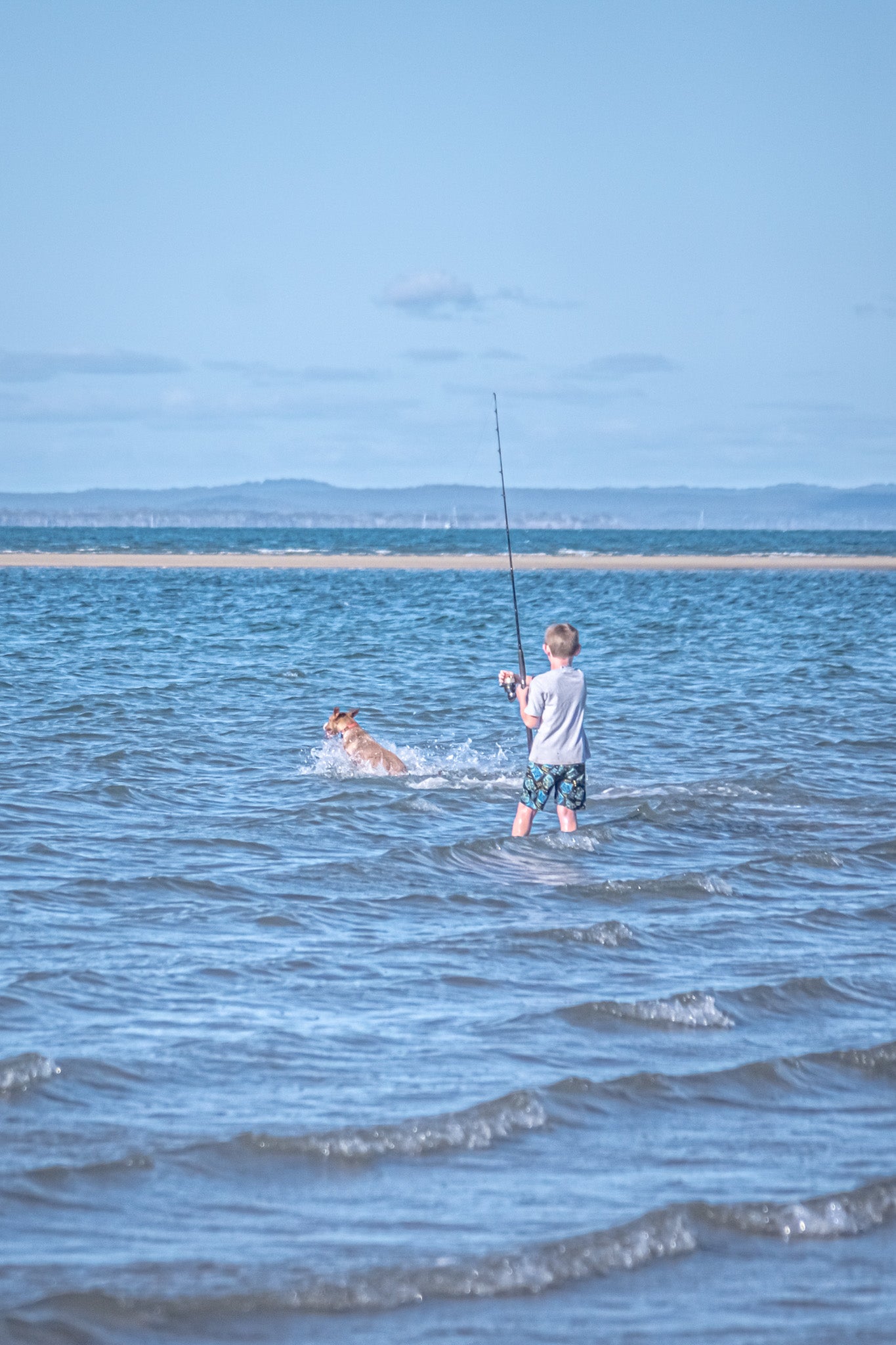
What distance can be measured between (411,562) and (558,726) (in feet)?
189

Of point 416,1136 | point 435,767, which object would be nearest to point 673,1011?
point 416,1136

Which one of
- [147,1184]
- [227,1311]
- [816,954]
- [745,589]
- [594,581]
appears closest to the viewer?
[227,1311]

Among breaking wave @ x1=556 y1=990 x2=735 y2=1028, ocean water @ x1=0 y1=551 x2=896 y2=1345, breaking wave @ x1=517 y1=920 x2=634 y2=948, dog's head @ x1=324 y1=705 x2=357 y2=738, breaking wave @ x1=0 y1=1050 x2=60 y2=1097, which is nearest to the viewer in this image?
ocean water @ x1=0 y1=551 x2=896 y2=1345

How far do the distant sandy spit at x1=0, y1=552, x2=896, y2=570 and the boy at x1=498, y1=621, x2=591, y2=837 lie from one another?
163ft

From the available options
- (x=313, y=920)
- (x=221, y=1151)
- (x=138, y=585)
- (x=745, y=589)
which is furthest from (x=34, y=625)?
(x=745, y=589)

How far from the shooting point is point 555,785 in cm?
898

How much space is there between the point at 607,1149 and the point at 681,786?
7.06 m

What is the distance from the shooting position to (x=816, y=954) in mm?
6586

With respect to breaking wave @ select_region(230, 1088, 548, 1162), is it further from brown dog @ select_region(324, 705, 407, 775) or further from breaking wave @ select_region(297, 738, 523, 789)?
brown dog @ select_region(324, 705, 407, 775)

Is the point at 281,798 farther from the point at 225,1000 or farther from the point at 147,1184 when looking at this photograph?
the point at 147,1184

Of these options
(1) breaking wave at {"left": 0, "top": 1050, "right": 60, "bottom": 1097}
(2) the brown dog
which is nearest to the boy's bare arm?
(2) the brown dog

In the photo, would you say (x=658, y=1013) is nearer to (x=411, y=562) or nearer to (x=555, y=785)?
(x=555, y=785)

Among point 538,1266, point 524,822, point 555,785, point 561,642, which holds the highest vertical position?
point 561,642

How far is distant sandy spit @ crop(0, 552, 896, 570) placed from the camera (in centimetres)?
5984
